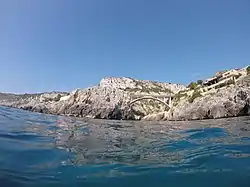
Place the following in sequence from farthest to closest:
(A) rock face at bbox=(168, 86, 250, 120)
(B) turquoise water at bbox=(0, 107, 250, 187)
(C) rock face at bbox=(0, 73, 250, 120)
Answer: (C) rock face at bbox=(0, 73, 250, 120), (A) rock face at bbox=(168, 86, 250, 120), (B) turquoise water at bbox=(0, 107, 250, 187)

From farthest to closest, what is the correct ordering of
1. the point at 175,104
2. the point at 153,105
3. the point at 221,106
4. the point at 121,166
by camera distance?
the point at 153,105 < the point at 175,104 < the point at 221,106 < the point at 121,166

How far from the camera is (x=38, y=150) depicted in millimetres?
9273

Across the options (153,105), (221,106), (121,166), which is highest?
(153,105)

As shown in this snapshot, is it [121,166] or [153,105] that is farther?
[153,105]

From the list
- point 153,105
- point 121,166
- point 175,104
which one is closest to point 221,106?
point 175,104

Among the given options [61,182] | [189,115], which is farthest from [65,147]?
[189,115]

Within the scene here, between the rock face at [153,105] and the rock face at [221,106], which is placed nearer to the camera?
the rock face at [221,106]

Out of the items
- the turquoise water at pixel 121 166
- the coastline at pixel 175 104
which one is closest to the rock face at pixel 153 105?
the coastline at pixel 175 104

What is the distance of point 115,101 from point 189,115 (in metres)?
46.8

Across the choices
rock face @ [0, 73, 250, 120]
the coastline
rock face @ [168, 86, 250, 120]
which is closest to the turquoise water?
rock face @ [168, 86, 250, 120]

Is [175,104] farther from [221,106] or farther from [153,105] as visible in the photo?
[153,105]

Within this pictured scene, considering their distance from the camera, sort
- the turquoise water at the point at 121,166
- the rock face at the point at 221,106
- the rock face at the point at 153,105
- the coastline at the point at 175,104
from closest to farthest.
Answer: the turquoise water at the point at 121,166 < the rock face at the point at 221,106 < the rock face at the point at 153,105 < the coastline at the point at 175,104

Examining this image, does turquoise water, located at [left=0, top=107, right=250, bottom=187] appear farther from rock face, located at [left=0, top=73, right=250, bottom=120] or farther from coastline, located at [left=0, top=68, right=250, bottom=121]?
rock face, located at [left=0, top=73, right=250, bottom=120]

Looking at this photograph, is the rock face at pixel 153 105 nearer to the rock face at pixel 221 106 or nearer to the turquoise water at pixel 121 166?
the rock face at pixel 221 106
